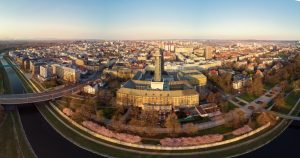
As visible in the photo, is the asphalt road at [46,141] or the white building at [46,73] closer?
the asphalt road at [46,141]

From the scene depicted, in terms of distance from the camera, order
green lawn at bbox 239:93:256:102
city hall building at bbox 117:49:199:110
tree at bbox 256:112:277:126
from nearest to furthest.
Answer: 1. tree at bbox 256:112:277:126
2. city hall building at bbox 117:49:199:110
3. green lawn at bbox 239:93:256:102

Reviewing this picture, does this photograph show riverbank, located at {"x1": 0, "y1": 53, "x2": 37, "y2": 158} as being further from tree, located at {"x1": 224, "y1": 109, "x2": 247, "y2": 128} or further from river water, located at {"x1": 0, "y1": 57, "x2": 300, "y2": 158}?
tree, located at {"x1": 224, "y1": 109, "x2": 247, "y2": 128}

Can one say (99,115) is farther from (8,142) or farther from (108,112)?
(8,142)

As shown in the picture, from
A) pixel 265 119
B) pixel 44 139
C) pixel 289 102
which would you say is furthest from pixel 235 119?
pixel 44 139

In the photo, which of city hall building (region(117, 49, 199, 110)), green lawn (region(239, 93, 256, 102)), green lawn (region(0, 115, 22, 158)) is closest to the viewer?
green lawn (region(0, 115, 22, 158))

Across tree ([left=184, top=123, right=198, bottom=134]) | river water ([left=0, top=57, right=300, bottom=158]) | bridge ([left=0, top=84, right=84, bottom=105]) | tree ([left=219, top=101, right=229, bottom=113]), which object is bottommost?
river water ([left=0, top=57, right=300, bottom=158])

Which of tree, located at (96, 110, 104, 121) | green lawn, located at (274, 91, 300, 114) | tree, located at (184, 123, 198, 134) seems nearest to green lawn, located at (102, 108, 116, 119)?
tree, located at (96, 110, 104, 121)

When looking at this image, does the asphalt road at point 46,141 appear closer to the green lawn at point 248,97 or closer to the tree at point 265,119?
the tree at point 265,119

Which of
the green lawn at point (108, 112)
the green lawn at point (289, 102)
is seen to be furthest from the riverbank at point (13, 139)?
the green lawn at point (289, 102)
